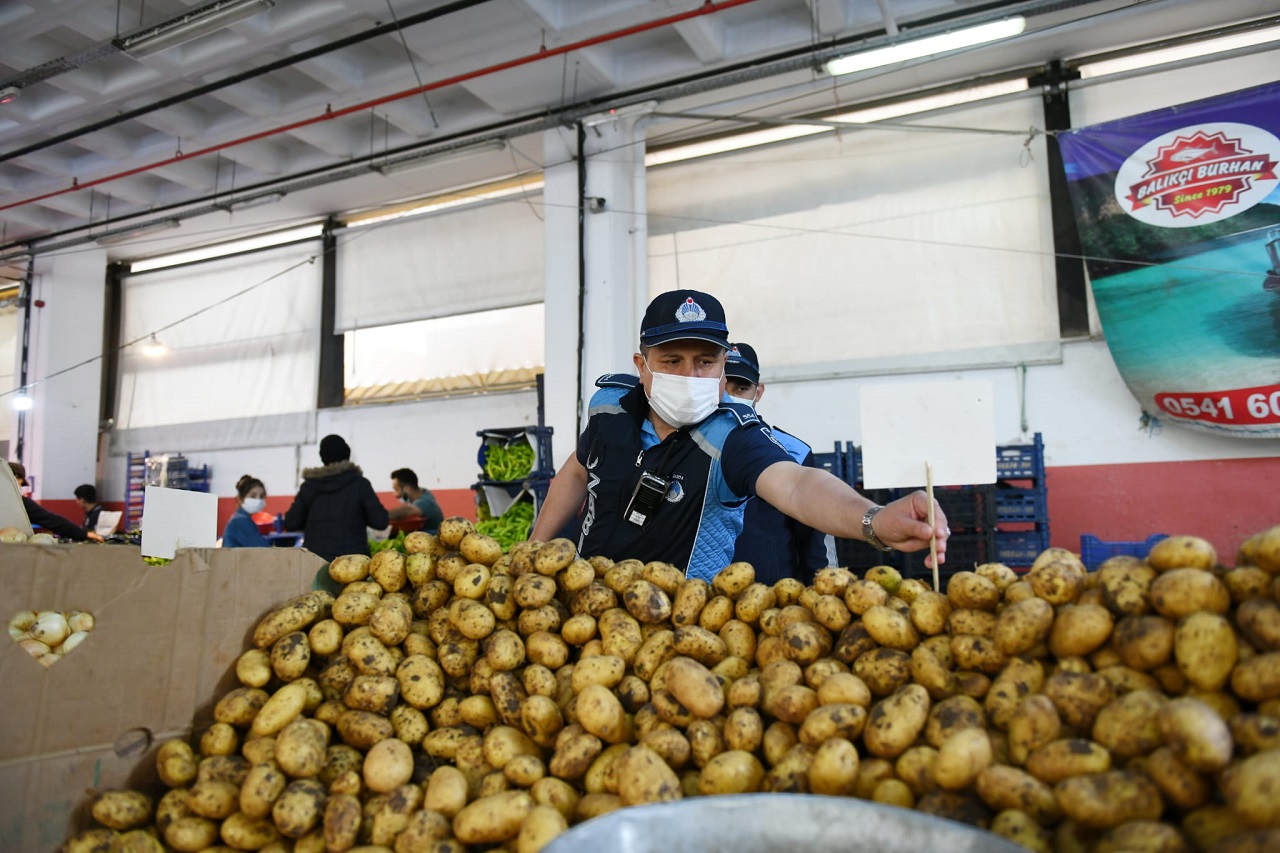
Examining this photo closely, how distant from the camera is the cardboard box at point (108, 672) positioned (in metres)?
1.58

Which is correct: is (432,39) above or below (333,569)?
above

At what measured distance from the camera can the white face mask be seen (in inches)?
96.7

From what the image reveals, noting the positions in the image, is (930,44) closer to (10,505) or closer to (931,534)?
(931,534)

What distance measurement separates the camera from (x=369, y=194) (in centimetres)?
1047

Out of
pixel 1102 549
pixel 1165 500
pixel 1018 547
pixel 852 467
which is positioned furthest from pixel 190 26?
pixel 1165 500

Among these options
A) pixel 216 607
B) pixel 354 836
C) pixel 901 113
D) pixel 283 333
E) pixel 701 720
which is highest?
pixel 901 113

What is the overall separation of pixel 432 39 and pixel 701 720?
23.2 ft

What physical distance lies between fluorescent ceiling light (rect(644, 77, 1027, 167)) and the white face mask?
5737 mm

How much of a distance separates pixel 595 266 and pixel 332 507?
3.28 metres

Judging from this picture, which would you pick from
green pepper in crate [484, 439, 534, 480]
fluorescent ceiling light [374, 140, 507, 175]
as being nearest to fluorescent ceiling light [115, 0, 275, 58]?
fluorescent ceiling light [374, 140, 507, 175]

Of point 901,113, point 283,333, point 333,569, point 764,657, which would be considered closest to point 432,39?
point 901,113

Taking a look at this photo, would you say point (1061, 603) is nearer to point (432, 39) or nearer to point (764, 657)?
point (764, 657)

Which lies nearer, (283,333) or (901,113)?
(901,113)

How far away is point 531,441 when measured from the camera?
7910 millimetres
